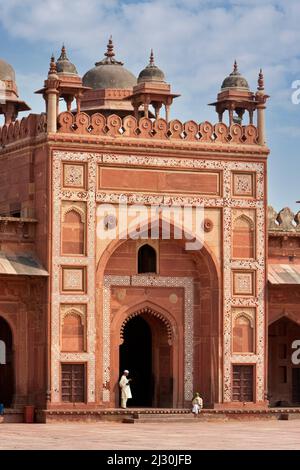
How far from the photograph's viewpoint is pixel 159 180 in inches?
1273

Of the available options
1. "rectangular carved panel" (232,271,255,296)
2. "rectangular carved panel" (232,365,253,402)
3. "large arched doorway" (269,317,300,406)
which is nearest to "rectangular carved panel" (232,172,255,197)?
"rectangular carved panel" (232,271,255,296)

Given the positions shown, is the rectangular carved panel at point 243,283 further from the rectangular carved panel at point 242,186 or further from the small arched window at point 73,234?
the small arched window at point 73,234

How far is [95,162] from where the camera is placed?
31828 millimetres

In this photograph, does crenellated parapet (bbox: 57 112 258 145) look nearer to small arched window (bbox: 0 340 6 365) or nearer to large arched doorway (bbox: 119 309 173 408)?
large arched doorway (bbox: 119 309 173 408)

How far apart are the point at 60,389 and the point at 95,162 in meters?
4.28

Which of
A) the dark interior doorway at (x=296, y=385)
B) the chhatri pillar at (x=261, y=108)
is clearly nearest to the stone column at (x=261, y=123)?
the chhatri pillar at (x=261, y=108)

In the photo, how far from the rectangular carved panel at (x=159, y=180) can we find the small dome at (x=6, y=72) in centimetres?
356

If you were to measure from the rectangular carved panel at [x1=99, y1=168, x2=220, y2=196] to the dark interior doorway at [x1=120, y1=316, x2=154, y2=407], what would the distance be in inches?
121

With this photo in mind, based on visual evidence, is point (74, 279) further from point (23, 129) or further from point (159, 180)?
point (23, 129)

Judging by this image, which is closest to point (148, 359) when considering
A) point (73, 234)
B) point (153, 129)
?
point (73, 234)

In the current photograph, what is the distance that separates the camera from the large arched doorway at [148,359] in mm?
33188

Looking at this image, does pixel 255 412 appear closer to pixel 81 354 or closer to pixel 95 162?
pixel 81 354

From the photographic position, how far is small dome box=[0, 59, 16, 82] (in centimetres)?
3412
